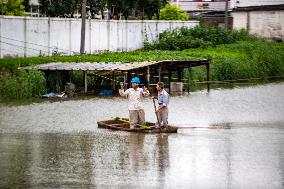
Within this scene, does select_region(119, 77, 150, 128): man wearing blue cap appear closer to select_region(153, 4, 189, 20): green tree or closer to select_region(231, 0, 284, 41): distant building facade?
select_region(153, 4, 189, 20): green tree

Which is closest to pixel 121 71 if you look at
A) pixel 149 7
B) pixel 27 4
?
pixel 27 4

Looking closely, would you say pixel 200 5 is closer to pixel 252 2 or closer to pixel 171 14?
pixel 252 2

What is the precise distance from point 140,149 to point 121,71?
61.8 ft

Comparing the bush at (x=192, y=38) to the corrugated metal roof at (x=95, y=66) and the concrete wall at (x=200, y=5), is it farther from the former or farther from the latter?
the corrugated metal roof at (x=95, y=66)

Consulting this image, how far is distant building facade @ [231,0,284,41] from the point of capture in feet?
231

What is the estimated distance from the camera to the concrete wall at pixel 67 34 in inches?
1962

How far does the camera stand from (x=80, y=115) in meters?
33.5

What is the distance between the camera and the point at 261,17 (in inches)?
2820

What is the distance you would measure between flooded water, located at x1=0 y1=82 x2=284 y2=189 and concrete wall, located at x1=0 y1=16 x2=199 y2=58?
12950mm

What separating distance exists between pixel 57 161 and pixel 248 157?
5.10 metres

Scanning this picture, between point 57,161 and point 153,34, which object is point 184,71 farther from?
point 57,161

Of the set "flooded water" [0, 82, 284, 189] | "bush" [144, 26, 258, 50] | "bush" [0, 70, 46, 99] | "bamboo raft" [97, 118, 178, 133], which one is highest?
"bush" [144, 26, 258, 50]

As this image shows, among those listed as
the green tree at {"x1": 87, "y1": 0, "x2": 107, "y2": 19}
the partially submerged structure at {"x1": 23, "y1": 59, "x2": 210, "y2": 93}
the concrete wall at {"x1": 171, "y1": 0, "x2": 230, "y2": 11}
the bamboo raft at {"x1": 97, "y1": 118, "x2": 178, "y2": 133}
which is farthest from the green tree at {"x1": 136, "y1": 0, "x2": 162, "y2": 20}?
the bamboo raft at {"x1": 97, "y1": 118, "x2": 178, "y2": 133}

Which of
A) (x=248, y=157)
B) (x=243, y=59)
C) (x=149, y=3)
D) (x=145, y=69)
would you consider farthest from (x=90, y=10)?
(x=248, y=157)
